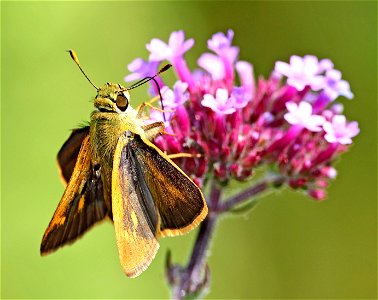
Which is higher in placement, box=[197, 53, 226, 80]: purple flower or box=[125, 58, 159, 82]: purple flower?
box=[125, 58, 159, 82]: purple flower

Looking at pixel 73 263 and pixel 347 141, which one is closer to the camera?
pixel 347 141

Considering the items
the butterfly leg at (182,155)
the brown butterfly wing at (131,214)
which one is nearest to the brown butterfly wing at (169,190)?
the brown butterfly wing at (131,214)

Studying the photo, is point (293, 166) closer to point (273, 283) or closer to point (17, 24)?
point (273, 283)

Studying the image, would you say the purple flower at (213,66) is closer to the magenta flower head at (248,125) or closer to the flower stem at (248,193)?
the magenta flower head at (248,125)

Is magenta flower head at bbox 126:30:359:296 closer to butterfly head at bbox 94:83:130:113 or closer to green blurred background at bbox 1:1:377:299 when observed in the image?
butterfly head at bbox 94:83:130:113

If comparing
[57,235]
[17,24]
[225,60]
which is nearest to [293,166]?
[225,60]

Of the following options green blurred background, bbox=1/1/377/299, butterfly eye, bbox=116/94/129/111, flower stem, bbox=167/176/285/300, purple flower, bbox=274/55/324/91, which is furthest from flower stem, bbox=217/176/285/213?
green blurred background, bbox=1/1/377/299

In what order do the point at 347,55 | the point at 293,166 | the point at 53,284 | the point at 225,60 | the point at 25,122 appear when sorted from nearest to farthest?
the point at 293,166, the point at 225,60, the point at 53,284, the point at 25,122, the point at 347,55
